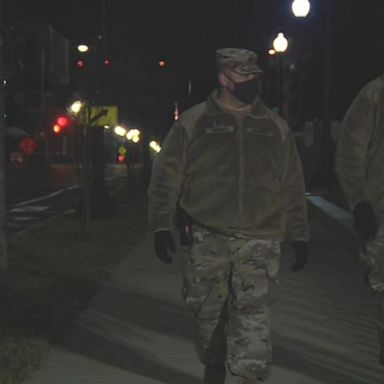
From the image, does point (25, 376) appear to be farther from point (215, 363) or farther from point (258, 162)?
point (258, 162)

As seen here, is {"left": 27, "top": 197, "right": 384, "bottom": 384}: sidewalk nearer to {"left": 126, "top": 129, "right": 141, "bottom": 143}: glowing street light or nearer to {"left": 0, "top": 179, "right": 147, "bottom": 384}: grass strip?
{"left": 0, "top": 179, "right": 147, "bottom": 384}: grass strip

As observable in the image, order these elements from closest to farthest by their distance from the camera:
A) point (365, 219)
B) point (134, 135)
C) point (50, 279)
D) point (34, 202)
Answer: point (365, 219) < point (50, 279) < point (34, 202) < point (134, 135)

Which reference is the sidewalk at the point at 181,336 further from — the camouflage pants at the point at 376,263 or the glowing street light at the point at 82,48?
the glowing street light at the point at 82,48

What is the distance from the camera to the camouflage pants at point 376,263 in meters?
4.88

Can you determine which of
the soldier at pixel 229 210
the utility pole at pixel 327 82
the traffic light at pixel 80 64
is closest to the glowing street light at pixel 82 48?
the traffic light at pixel 80 64

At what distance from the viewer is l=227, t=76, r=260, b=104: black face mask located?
5.07 m

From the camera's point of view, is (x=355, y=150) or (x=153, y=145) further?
(x=153, y=145)

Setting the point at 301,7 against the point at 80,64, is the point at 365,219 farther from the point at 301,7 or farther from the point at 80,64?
A: the point at 301,7

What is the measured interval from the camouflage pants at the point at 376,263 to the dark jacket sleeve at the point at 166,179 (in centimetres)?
106

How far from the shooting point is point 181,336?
7434 millimetres

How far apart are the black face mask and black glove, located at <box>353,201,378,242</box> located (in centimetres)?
82

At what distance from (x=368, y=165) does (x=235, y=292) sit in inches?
38.3

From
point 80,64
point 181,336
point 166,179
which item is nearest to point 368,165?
point 166,179

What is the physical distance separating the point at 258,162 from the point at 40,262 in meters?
7.91
